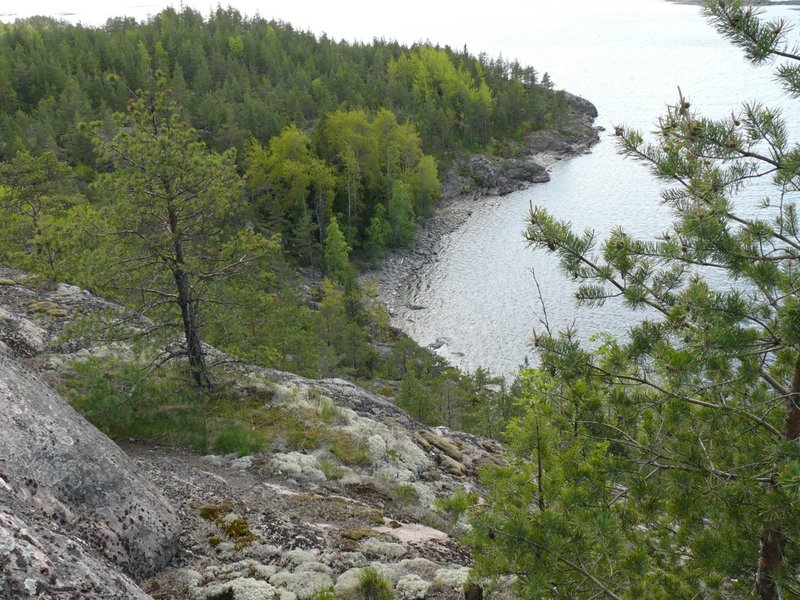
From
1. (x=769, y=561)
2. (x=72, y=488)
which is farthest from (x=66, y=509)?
(x=769, y=561)

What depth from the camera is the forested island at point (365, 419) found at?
6.21 m

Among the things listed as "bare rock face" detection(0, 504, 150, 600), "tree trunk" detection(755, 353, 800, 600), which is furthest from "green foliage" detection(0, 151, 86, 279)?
"tree trunk" detection(755, 353, 800, 600)

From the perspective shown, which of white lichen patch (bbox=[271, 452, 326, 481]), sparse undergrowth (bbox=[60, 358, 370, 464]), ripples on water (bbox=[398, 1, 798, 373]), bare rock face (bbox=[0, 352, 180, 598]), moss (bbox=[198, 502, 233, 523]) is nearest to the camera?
bare rock face (bbox=[0, 352, 180, 598])

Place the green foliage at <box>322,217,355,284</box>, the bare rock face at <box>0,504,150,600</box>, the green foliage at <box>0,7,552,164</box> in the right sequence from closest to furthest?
the bare rock face at <box>0,504,150,600</box>
the green foliage at <box>322,217,355,284</box>
the green foliage at <box>0,7,552,164</box>

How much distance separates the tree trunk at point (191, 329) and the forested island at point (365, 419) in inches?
2.8

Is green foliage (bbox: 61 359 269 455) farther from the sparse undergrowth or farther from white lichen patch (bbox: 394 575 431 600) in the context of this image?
white lichen patch (bbox: 394 575 431 600)

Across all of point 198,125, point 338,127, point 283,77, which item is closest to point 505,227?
point 338,127

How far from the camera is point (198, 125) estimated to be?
259ft

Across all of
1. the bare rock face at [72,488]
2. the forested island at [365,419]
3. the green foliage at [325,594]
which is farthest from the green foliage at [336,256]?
the green foliage at [325,594]

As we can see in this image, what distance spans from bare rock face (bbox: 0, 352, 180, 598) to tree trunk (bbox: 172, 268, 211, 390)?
618 cm

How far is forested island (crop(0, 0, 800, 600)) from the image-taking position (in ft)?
20.4

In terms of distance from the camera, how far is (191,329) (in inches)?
598

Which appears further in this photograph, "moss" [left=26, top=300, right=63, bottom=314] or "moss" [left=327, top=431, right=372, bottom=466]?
"moss" [left=26, top=300, right=63, bottom=314]

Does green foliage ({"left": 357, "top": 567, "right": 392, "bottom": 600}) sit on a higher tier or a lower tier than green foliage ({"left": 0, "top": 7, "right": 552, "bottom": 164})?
lower
